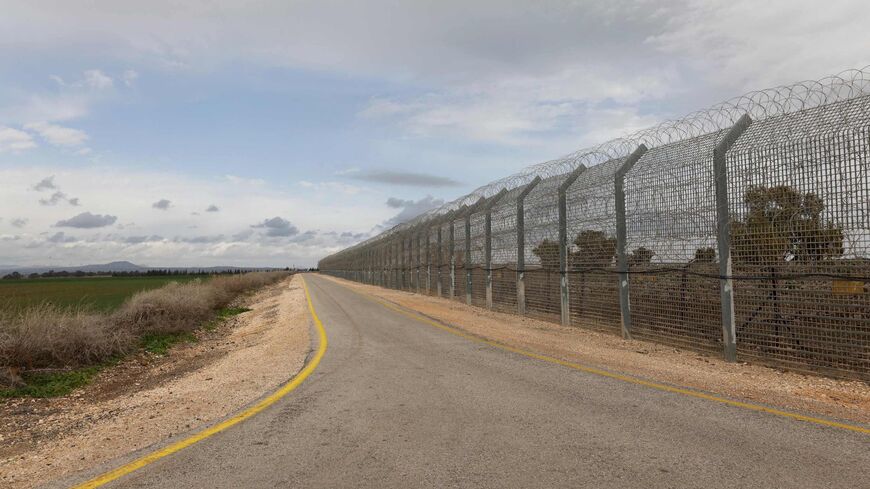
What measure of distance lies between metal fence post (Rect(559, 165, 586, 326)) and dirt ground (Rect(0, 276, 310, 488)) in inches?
259

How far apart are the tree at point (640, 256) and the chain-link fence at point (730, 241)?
33 mm

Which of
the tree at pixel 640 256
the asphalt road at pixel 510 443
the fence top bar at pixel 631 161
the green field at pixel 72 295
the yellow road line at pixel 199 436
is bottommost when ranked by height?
the yellow road line at pixel 199 436

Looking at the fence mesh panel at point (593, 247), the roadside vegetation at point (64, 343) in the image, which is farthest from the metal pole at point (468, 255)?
the roadside vegetation at point (64, 343)

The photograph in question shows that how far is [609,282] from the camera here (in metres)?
12.8

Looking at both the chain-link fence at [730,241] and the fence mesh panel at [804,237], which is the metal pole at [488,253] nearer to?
the chain-link fence at [730,241]

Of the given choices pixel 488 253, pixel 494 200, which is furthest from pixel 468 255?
pixel 494 200

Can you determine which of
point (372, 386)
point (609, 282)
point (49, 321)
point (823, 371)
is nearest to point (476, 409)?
point (372, 386)

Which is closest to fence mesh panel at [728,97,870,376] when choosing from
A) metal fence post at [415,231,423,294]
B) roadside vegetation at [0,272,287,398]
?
roadside vegetation at [0,272,287,398]

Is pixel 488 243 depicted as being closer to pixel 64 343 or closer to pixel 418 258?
pixel 64 343

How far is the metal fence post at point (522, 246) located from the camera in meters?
17.4

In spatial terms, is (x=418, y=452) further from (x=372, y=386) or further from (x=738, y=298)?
(x=738, y=298)

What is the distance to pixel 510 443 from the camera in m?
4.84

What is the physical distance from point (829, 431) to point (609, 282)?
7.77 metres

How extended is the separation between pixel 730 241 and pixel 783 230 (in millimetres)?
969
